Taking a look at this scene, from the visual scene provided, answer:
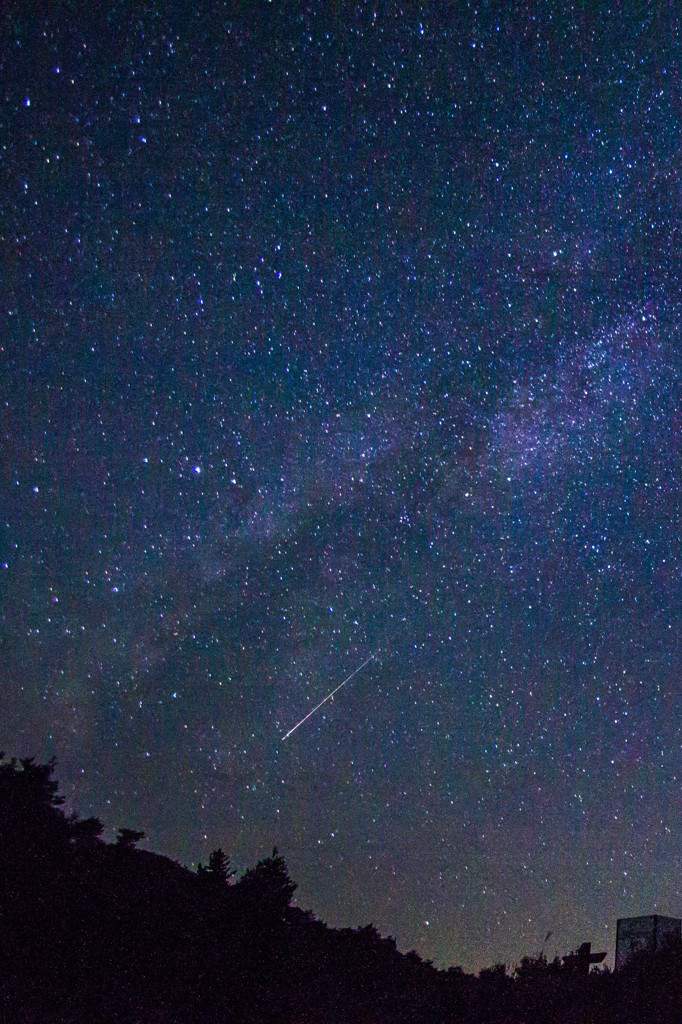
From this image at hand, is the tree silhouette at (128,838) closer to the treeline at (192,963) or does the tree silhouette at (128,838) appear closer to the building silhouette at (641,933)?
the treeline at (192,963)

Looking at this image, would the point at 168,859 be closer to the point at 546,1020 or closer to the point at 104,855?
the point at 104,855

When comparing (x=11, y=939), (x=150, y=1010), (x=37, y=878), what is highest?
(x=37, y=878)

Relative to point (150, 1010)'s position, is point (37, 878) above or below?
above

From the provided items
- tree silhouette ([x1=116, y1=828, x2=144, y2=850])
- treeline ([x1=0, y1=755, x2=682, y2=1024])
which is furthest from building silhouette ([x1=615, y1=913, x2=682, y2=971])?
tree silhouette ([x1=116, y1=828, x2=144, y2=850])

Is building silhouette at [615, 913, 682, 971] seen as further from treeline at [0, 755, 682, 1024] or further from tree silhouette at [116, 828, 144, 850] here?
tree silhouette at [116, 828, 144, 850]

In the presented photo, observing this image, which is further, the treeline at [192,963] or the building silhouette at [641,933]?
the building silhouette at [641,933]

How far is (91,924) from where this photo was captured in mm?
13250

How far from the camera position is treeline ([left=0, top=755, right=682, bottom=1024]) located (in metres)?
12.0

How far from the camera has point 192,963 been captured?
506 inches

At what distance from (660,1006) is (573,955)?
13.3ft

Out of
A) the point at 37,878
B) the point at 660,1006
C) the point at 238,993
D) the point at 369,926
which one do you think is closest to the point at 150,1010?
the point at 238,993

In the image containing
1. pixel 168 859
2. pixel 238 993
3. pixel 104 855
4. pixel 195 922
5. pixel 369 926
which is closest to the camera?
pixel 238 993

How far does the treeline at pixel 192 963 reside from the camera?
39.3 feet

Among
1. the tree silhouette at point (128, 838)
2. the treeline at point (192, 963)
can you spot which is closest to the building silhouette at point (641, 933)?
the treeline at point (192, 963)
